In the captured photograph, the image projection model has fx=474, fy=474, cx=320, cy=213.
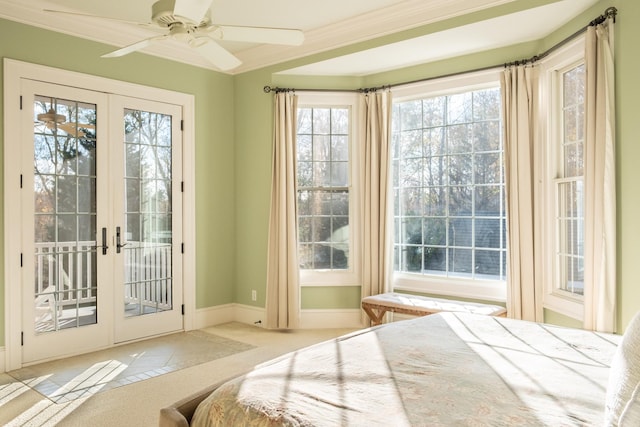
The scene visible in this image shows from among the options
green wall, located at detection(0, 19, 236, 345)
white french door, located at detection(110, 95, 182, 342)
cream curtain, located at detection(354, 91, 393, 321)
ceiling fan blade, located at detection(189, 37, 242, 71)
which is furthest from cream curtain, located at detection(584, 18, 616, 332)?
white french door, located at detection(110, 95, 182, 342)

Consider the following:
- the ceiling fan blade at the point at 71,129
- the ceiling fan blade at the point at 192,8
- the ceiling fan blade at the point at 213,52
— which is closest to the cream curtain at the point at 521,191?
the ceiling fan blade at the point at 213,52

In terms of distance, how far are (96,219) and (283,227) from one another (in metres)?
1.72

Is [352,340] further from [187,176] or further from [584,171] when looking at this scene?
[187,176]

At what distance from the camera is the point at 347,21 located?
4.21 m

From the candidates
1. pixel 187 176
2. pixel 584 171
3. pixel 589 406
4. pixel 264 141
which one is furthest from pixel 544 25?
pixel 187 176

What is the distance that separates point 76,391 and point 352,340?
85.6 inches

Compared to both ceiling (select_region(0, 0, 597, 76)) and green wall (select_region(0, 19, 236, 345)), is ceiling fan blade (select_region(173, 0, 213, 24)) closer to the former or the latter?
A: ceiling (select_region(0, 0, 597, 76))

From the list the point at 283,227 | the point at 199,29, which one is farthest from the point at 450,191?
the point at 199,29

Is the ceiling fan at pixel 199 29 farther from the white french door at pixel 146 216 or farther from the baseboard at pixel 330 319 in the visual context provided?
the baseboard at pixel 330 319

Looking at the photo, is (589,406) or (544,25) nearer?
(589,406)

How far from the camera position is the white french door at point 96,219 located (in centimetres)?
382

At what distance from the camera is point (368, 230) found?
15.7ft

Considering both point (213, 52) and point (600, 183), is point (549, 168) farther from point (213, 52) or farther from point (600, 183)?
point (213, 52)

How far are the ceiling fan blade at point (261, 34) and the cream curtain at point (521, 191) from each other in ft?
7.12
